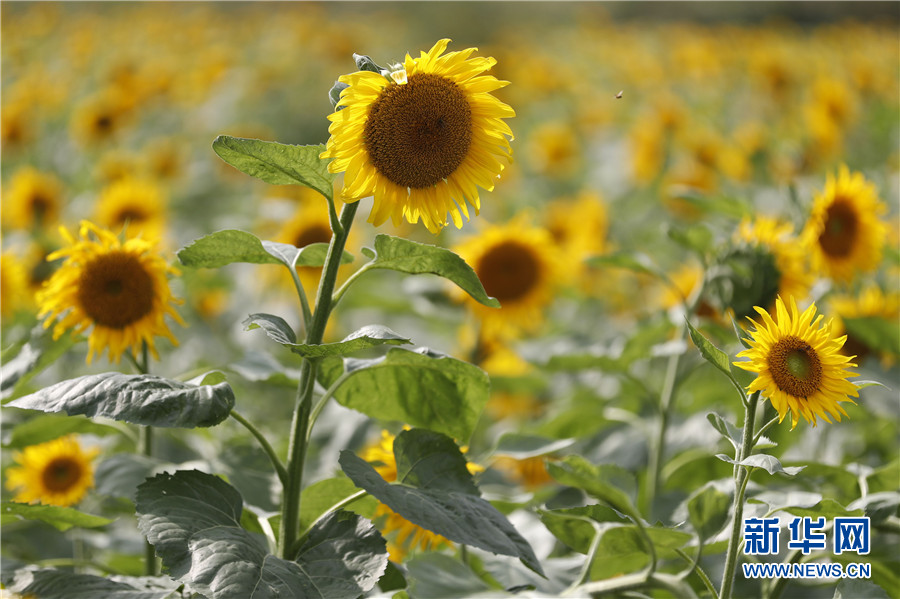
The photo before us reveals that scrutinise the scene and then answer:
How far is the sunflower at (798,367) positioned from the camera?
111 centimetres

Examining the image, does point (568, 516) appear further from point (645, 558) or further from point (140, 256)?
point (140, 256)

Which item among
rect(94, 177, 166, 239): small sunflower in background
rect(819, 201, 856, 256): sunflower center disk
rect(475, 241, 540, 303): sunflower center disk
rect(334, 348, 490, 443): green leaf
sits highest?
rect(94, 177, 166, 239): small sunflower in background

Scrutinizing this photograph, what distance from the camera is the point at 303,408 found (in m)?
1.20

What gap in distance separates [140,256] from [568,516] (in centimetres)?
88

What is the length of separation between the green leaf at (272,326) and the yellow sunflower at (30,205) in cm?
261

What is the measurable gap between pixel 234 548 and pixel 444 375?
0.40m

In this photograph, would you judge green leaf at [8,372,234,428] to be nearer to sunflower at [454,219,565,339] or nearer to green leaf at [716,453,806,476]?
green leaf at [716,453,806,476]

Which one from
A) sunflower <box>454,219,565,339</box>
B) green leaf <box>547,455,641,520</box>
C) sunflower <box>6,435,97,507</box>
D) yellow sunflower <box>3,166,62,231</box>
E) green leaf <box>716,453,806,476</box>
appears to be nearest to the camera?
green leaf <box>716,453,806,476</box>

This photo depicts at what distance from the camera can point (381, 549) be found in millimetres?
1106

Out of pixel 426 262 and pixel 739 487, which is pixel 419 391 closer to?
pixel 426 262

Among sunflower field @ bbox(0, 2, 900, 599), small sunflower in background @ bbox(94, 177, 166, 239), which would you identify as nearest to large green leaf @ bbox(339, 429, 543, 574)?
sunflower field @ bbox(0, 2, 900, 599)

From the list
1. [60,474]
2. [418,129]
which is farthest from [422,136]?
[60,474]

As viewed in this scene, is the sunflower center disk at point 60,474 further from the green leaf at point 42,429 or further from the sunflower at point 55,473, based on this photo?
the green leaf at point 42,429

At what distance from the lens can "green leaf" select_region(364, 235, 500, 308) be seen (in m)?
1.16
